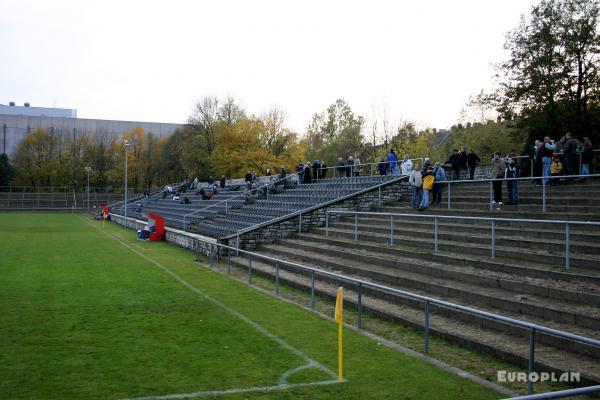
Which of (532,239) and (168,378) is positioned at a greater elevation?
(532,239)

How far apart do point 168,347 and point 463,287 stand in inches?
225

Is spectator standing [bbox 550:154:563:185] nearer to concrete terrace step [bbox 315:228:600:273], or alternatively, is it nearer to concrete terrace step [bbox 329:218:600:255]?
concrete terrace step [bbox 329:218:600:255]

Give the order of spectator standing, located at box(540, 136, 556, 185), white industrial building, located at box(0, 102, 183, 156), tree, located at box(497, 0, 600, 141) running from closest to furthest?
spectator standing, located at box(540, 136, 556, 185), tree, located at box(497, 0, 600, 141), white industrial building, located at box(0, 102, 183, 156)

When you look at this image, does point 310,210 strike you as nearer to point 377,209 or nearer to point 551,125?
point 377,209

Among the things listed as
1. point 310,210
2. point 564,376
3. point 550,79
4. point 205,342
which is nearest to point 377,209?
point 310,210

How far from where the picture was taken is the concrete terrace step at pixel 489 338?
6.99m

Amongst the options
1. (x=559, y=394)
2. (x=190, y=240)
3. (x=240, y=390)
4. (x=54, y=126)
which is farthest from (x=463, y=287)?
(x=54, y=126)

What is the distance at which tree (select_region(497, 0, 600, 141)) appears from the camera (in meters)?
30.3

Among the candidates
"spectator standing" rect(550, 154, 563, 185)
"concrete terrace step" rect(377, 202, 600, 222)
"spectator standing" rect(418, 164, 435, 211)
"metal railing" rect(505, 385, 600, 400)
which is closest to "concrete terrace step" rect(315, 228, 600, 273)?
"concrete terrace step" rect(377, 202, 600, 222)

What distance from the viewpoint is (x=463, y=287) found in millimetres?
10688

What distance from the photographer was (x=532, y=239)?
12281 millimetres

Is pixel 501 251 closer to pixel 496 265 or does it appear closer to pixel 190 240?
pixel 496 265

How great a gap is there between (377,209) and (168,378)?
14.7 meters

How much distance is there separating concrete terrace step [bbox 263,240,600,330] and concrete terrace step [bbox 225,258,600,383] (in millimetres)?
648
